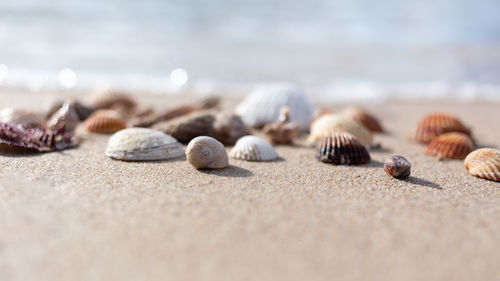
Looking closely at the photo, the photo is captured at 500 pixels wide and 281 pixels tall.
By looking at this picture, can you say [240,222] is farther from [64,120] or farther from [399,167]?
[64,120]

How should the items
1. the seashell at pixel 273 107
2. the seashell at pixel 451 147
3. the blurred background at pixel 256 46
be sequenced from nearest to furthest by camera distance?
the seashell at pixel 451 147
the seashell at pixel 273 107
the blurred background at pixel 256 46

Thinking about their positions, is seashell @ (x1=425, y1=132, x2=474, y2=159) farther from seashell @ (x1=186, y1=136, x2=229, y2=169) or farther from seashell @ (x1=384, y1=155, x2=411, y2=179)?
seashell @ (x1=186, y1=136, x2=229, y2=169)

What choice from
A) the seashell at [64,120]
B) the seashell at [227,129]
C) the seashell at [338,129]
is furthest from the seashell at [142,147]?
the seashell at [338,129]

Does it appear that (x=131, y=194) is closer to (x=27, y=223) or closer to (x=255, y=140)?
(x=27, y=223)

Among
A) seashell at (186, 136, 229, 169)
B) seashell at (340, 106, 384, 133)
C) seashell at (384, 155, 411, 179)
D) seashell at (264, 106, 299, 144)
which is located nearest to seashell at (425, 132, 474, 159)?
seashell at (384, 155, 411, 179)

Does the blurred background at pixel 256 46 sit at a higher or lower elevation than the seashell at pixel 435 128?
higher

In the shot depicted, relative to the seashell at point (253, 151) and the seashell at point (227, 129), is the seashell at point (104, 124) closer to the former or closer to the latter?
the seashell at point (227, 129)
